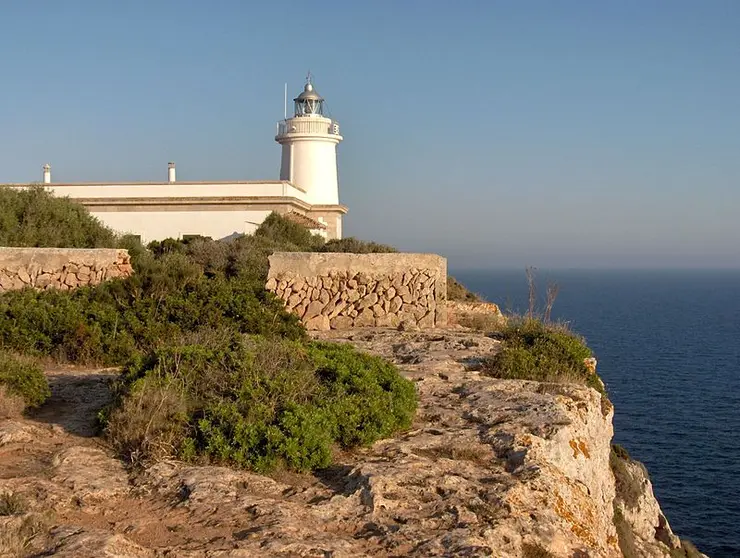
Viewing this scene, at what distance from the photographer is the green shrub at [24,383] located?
23.5 feet

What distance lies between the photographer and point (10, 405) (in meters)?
6.87

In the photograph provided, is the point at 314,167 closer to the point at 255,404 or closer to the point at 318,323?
the point at 318,323

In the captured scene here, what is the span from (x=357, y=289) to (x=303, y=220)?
1903cm

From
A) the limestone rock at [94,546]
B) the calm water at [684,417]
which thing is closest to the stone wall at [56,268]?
the calm water at [684,417]

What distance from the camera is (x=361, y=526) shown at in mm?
4613

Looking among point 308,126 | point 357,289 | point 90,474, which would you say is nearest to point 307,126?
point 308,126

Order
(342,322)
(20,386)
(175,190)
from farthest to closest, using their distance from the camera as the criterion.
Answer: (175,190)
(342,322)
(20,386)

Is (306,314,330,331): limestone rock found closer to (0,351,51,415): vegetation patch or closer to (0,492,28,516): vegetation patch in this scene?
(0,351,51,415): vegetation patch

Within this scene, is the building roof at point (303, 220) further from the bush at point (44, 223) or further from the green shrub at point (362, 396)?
the green shrub at point (362, 396)

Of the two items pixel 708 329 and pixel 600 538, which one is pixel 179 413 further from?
pixel 708 329

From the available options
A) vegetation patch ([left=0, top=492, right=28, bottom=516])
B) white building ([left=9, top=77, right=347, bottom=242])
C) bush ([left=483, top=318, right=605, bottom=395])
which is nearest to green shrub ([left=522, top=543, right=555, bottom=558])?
vegetation patch ([left=0, top=492, right=28, bottom=516])

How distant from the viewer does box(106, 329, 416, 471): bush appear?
218 inches

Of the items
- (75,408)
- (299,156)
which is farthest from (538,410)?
(299,156)

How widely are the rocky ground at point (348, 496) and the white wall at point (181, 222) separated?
25.4 meters
